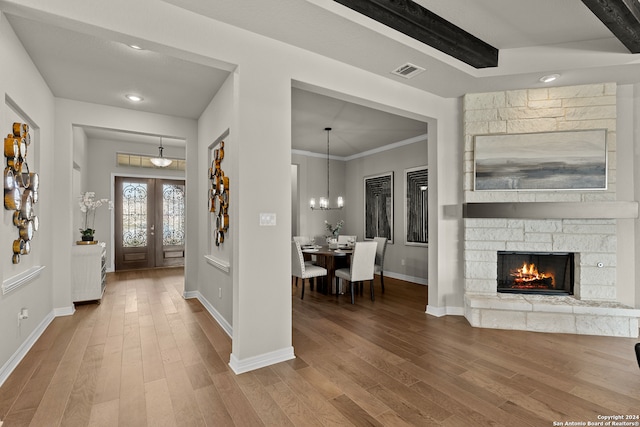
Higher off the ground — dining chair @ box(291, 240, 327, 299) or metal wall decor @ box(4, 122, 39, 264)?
metal wall decor @ box(4, 122, 39, 264)

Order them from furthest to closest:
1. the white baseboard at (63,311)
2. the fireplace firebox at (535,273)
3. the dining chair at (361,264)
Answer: the dining chair at (361,264), the white baseboard at (63,311), the fireplace firebox at (535,273)

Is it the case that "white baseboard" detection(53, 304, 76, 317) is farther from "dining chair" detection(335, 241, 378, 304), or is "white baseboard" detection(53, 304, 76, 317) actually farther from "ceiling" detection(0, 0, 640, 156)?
"dining chair" detection(335, 241, 378, 304)

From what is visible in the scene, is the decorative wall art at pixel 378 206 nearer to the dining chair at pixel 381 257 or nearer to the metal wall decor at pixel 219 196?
the dining chair at pixel 381 257

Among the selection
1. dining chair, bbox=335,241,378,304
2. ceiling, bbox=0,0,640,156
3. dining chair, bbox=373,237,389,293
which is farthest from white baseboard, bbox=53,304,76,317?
dining chair, bbox=373,237,389,293

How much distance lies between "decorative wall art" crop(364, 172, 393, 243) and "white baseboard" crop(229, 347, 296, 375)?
4.32 m

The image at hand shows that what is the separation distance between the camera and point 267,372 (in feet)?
8.11

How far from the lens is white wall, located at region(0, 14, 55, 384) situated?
93.4 inches

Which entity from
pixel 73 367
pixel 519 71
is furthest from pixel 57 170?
pixel 519 71

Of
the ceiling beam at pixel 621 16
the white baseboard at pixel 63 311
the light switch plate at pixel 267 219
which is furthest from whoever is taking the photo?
the white baseboard at pixel 63 311

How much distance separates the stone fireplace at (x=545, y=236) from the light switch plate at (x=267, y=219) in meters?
2.34

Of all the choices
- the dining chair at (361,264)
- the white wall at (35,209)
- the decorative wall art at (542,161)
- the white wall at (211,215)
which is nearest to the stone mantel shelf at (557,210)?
the decorative wall art at (542,161)

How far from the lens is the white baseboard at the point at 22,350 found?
2351 mm

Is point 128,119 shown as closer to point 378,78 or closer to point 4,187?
point 4,187

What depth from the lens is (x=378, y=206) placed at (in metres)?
6.87
